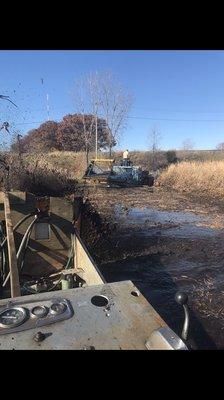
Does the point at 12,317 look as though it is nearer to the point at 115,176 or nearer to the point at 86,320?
the point at 86,320

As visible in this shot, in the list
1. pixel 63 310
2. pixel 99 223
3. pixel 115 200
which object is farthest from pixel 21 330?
pixel 115 200

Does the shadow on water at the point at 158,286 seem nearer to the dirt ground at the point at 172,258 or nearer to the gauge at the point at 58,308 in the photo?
the dirt ground at the point at 172,258

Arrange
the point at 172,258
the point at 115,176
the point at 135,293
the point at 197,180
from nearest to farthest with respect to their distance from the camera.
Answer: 1. the point at 135,293
2. the point at 172,258
3. the point at 197,180
4. the point at 115,176

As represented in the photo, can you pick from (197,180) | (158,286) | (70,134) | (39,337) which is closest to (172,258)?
(158,286)

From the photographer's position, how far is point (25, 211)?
636 cm

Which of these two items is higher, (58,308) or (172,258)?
(58,308)

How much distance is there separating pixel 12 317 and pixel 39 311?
0.58 feet

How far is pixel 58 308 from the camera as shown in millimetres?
2512

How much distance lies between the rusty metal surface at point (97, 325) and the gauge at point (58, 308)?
0.25 feet

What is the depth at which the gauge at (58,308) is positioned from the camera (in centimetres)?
247

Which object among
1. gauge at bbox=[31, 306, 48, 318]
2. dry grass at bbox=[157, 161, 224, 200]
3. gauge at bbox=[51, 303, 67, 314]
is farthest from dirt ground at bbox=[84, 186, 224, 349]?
dry grass at bbox=[157, 161, 224, 200]

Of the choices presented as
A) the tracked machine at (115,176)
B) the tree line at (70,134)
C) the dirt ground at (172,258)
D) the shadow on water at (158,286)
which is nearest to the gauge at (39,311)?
the dirt ground at (172,258)
